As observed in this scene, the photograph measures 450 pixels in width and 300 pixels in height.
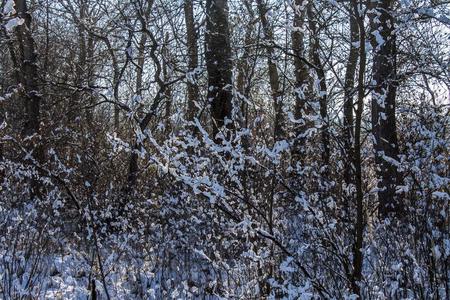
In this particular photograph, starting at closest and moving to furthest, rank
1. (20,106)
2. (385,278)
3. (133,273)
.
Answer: (385,278), (133,273), (20,106)

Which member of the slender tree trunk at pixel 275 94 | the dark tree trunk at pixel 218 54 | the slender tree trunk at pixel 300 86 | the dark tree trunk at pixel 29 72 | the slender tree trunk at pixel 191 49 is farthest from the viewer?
the dark tree trunk at pixel 29 72

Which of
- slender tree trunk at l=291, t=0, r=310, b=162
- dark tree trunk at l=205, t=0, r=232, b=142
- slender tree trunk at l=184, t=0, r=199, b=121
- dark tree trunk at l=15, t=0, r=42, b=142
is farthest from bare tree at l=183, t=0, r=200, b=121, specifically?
dark tree trunk at l=15, t=0, r=42, b=142

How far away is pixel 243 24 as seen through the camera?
636cm

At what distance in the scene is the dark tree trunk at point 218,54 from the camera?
6.81 metres

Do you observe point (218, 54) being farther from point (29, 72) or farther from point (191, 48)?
point (29, 72)

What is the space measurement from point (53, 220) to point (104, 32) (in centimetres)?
320

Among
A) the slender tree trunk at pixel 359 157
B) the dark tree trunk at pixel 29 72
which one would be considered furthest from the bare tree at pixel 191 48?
the slender tree trunk at pixel 359 157

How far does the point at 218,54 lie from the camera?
7.02 m

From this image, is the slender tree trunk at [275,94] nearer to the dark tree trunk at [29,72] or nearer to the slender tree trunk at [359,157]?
the slender tree trunk at [359,157]

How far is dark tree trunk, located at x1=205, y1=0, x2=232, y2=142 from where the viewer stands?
22.4 feet

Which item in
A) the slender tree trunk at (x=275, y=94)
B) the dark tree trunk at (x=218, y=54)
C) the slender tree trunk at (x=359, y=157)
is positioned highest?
the dark tree trunk at (x=218, y=54)

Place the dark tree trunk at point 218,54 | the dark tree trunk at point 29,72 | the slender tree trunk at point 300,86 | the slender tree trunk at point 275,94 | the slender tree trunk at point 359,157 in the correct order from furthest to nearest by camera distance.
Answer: the dark tree trunk at point 29,72 < the dark tree trunk at point 218,54 < the slender tree trunk at point 275,94 < the slender tree trunk at point 300,86 < the slender tree trunk at point 359,157

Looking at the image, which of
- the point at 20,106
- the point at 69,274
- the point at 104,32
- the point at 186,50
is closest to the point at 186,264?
the point at 69,274

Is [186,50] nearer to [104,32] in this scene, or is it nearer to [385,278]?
[104,32]
